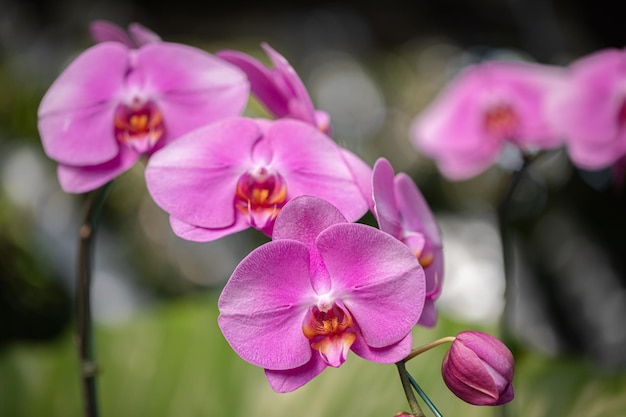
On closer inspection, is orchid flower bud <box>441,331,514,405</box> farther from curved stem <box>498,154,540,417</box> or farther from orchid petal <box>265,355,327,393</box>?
curved stem <box>498,154,540,417</box>

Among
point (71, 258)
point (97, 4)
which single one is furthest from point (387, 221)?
point (97, 4)

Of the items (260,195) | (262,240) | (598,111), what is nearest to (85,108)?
(260,195)

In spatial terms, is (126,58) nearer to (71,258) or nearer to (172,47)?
(172,47)

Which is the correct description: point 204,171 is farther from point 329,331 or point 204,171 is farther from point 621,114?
point 621,114

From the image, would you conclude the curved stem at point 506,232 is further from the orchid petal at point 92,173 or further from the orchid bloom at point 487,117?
the orchid petal at point 92,173

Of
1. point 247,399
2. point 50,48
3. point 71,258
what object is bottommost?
point 71,258

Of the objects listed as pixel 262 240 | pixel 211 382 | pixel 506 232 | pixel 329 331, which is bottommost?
pixel 262 240
